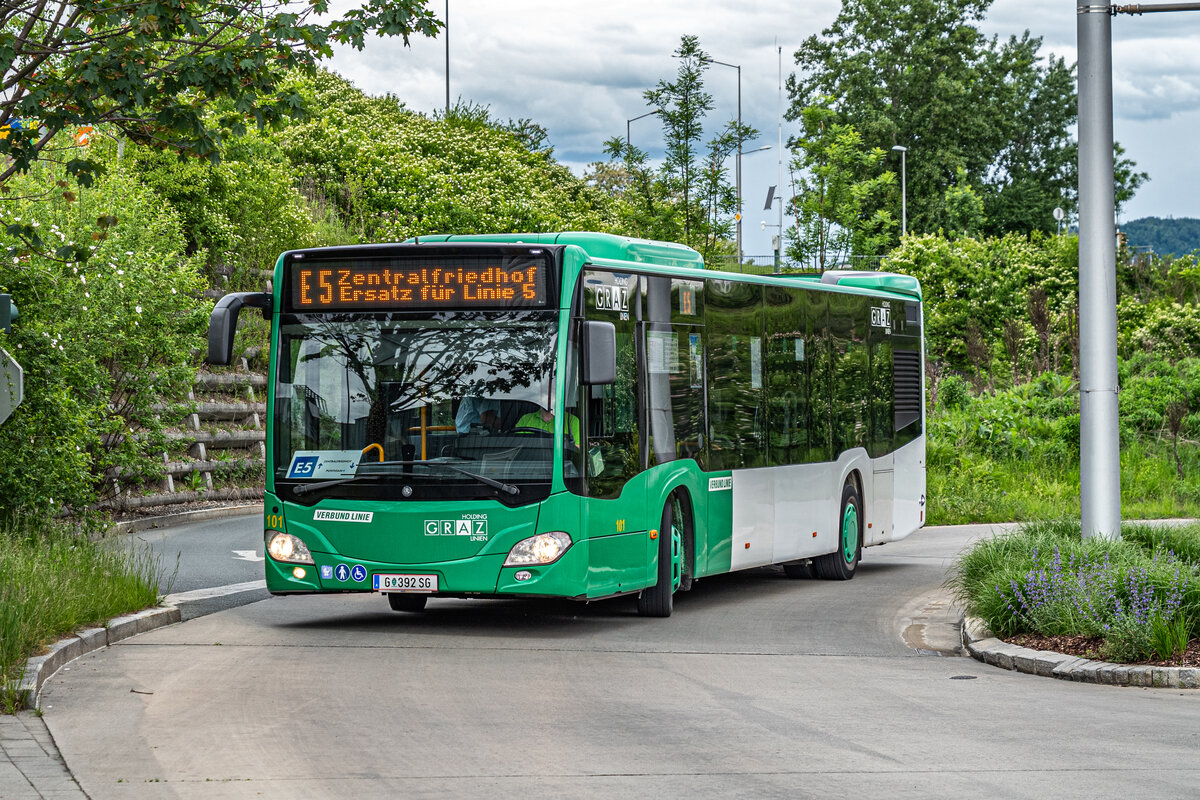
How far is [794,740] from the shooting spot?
8.37 m

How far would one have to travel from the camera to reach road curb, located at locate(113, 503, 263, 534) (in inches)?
950

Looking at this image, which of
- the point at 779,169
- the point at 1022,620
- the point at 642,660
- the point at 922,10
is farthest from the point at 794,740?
the point at 922,10

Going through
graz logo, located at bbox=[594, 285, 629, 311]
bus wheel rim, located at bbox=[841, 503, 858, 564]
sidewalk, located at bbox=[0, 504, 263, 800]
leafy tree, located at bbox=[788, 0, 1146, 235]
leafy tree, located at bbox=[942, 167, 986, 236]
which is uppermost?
leafy tree, located at bbox=[788, 0, 1146, 235]

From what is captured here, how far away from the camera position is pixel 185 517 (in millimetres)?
26031

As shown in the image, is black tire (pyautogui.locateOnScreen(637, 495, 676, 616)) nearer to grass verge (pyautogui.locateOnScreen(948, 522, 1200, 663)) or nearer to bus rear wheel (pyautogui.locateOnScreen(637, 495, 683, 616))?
bus rear wheel (pyautogui.locateOnScreen(637, 495, 683, 616))

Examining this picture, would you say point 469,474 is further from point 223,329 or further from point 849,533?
point 849,533

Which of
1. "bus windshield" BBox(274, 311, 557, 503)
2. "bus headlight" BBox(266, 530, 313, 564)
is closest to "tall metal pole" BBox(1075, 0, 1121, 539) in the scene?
"bus windshield" BBox(274, 311, 557, 503)

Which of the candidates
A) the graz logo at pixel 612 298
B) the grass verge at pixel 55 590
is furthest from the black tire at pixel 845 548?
the grass verge at pixel 55 590

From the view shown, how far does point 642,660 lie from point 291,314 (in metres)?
3.85

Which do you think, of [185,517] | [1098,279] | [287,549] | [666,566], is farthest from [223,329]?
[185,517]

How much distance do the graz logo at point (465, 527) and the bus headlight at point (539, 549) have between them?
26 centimetres

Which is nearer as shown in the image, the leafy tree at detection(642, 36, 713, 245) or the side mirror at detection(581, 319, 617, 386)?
the side mirror at detection(581, 319, 617, 386)

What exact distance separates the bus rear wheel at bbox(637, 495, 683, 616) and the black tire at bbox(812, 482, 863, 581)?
163 inches

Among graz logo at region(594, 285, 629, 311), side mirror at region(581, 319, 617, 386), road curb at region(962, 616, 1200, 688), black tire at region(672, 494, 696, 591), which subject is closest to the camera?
road curb at region(962, 616, 1200, 688)
